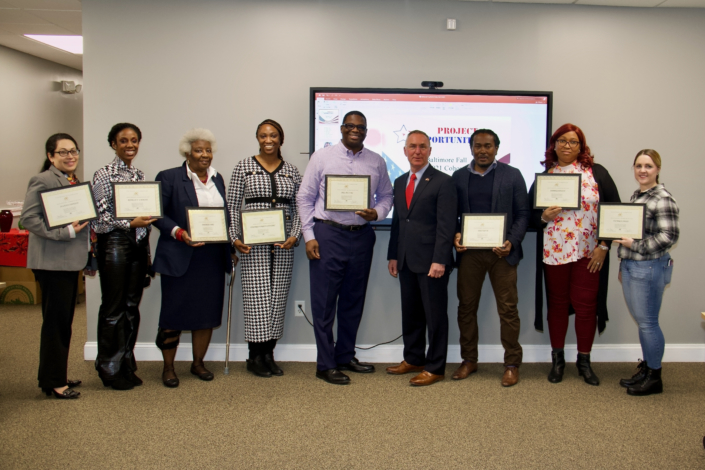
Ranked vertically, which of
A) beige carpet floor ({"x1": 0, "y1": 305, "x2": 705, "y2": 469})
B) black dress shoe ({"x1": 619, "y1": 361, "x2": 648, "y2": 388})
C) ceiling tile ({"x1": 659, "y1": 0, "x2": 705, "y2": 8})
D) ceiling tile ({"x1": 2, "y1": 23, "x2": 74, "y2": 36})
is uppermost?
ceiling tile ({"x1": 2, "y1": 23, "x2": 74, "y2": 36})

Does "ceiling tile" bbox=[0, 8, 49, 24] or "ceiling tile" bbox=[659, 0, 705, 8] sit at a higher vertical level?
"ceiling tile" bbox=[0, 8, 49, 24]

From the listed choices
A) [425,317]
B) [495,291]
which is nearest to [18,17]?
[425,317]

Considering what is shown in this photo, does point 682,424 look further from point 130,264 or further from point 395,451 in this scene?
point 130,264

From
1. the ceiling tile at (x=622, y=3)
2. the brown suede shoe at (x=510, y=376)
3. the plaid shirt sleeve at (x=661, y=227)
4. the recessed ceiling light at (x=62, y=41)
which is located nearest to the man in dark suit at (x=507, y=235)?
the brown suede shoe at (x=510, y=376)

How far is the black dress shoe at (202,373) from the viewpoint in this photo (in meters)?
2.94

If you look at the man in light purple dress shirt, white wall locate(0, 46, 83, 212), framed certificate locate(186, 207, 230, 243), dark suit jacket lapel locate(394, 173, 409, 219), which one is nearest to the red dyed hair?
dark suit jacket lapel locate(394, 173, 409, 219)

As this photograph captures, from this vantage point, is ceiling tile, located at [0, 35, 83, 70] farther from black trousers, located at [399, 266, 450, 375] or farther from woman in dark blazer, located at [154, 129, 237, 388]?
black trousers, located at [399, 266, 450, 375]

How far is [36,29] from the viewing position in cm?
458

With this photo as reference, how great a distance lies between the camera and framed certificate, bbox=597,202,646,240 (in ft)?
8.63

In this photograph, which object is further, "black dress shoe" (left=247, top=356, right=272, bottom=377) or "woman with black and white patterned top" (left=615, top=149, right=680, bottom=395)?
"black dress shoe" (left=247, top=356, right=272, bottom=377)

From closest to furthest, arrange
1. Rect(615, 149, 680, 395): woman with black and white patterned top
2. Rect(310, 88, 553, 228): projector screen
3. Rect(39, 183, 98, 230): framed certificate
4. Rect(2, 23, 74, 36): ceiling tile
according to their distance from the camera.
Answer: Rect(39, 183, 98, 230): framed certificate < Rect(615, 149, 680, 395): woman with black and white patterned top < Rect(310, 88, 553, 228): projector screen < Rect(2, 23, 74, 36): ceiling tile

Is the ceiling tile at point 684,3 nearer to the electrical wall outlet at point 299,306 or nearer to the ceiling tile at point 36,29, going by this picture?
the electrical wall outlet at point 299,306

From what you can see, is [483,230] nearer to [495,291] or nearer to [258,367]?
[495,291]

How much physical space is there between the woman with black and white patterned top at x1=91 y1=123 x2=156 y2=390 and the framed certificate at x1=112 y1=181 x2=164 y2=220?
49mm
